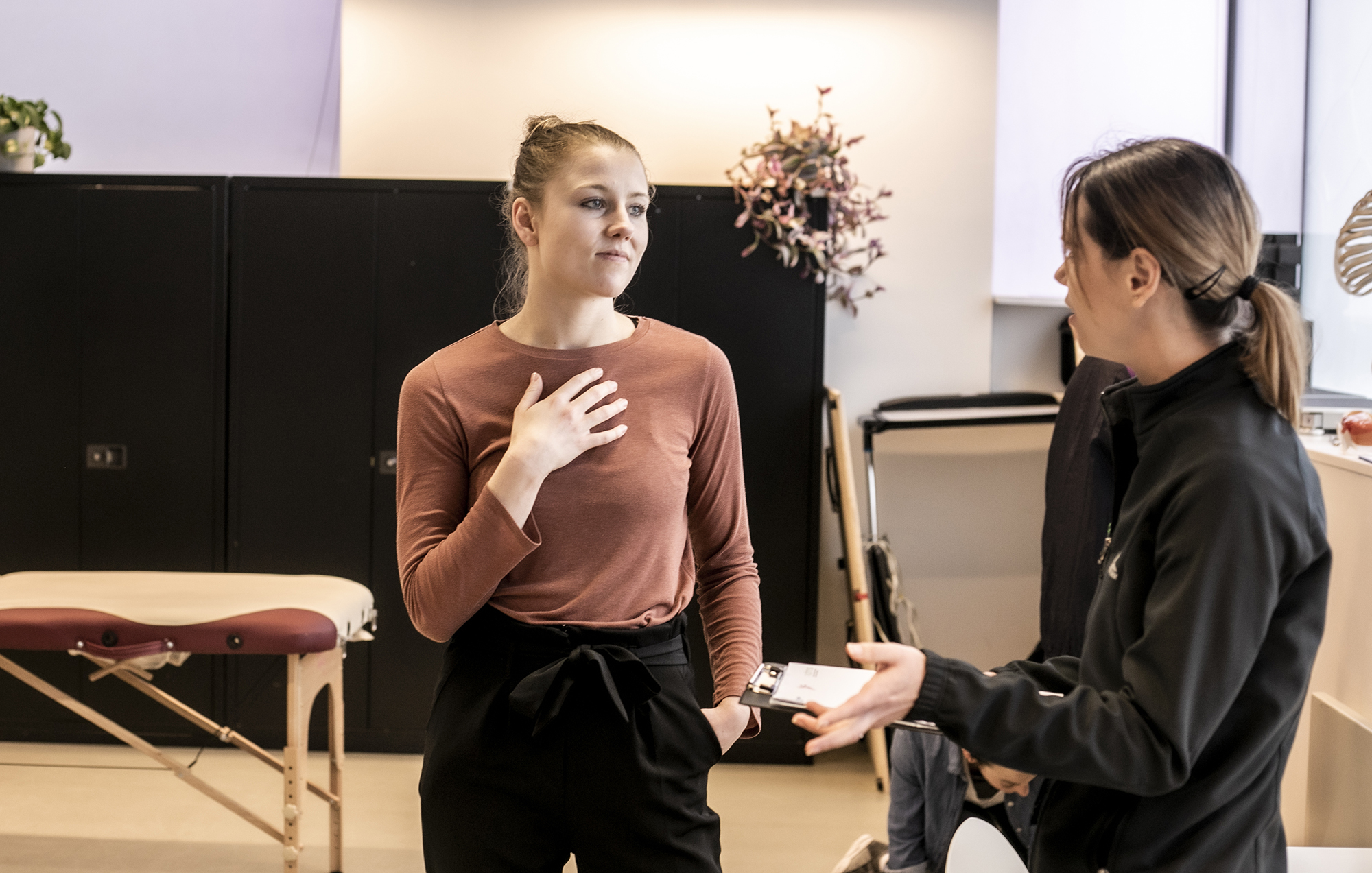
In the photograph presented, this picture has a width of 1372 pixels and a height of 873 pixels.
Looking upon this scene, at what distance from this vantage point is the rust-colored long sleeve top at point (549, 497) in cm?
128

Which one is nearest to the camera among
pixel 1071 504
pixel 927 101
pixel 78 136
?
pixel 1071 504

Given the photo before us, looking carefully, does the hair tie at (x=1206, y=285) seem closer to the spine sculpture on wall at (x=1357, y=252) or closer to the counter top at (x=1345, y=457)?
the counter top at (x=1345, y=457)

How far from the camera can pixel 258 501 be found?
3533mm

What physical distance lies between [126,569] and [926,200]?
9.89 feet

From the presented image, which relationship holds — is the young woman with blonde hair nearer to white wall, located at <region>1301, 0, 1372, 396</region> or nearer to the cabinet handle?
white wall, located at <region>1301, 0, 1372, 396</region>

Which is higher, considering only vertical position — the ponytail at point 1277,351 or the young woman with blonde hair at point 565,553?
the ponytail at point 1277,351

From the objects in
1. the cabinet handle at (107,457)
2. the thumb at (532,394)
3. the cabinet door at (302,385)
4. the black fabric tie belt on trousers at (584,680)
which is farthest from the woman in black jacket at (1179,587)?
the cabinet handle at (107,457)

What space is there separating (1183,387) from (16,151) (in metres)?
3.79

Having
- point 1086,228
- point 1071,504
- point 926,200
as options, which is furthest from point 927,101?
point 1086,228

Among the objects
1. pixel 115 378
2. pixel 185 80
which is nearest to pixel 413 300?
pixel 115 378

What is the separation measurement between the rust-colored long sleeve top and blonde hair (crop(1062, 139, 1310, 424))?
587 mm

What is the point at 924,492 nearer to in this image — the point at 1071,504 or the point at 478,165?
the point at 1071,504

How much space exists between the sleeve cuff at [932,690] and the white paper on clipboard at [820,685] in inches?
2.0

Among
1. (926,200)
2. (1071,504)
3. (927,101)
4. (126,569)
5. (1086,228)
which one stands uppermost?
(927,101)
